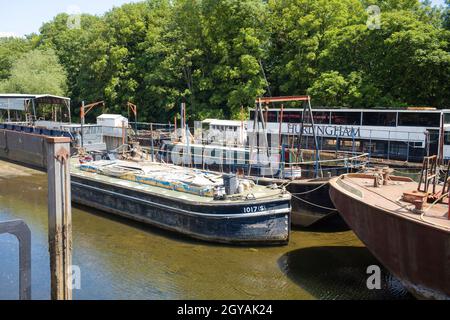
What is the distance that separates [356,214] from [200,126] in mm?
27678

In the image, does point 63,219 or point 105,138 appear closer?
point 63,219

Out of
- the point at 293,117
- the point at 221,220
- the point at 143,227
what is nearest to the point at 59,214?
the point at 221,220

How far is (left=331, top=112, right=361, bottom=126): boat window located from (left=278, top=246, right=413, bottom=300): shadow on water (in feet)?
37.6

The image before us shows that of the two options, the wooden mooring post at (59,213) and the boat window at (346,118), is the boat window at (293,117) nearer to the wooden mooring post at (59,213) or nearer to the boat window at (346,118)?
the boat window at (346,118)

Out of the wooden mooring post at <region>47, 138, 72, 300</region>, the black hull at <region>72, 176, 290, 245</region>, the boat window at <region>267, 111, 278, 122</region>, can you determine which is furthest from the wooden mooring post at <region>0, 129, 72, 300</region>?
the boat window at <region>267, 111, 278, 122</region>

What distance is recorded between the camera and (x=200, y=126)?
1591 inches

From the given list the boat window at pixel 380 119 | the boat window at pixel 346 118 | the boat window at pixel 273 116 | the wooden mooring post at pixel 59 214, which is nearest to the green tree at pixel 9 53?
the boat window at pixel 273 116

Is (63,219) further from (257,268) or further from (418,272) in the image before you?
(418,272)

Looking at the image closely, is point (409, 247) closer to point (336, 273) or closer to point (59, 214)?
point (336, 273)

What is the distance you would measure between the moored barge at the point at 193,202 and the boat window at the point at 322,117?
10.5 metres

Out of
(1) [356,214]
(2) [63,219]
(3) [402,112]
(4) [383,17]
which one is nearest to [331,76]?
(4) [383,17]

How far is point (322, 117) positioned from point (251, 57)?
14.6m

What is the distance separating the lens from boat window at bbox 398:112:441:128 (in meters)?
24.6
